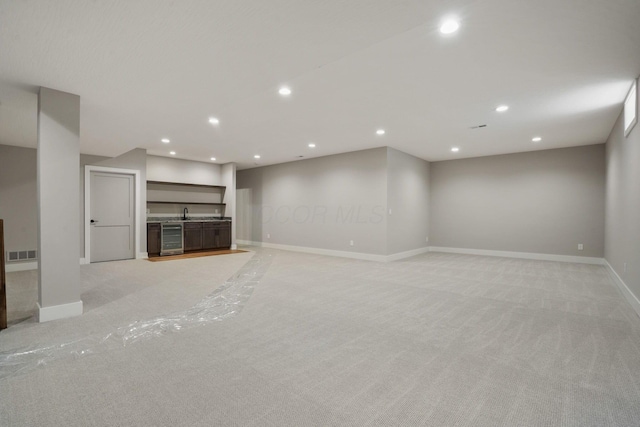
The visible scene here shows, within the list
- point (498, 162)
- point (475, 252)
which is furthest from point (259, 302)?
point (498, 162)

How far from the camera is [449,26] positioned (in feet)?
7.79

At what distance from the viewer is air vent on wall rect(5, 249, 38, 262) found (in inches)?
230

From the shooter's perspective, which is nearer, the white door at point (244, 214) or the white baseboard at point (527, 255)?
the white baseboard at point (527, 255)

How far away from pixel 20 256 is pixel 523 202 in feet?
37.4

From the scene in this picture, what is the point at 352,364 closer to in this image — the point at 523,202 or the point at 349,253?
the point at 349,253

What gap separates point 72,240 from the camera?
3363 millimetres

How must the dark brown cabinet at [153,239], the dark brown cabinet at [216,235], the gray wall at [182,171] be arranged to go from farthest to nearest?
1. the dark brown cabinet at [216,235]
2. the gray wall at [182,171]
3. the dark brown cabinet at [153,239]

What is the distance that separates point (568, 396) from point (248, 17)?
329 cm

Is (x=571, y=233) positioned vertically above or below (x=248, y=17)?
below

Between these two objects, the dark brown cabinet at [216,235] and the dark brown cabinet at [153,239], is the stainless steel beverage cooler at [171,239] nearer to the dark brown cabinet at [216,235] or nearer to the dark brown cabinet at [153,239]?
the dark brown cabinet at [153,239]

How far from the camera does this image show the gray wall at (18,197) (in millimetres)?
5848

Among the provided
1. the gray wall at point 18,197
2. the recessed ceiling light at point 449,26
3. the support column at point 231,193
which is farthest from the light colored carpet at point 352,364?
the support column at point 231,193

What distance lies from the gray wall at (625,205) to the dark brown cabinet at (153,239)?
9.02m

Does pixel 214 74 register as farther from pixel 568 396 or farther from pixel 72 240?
pixel 568 396
